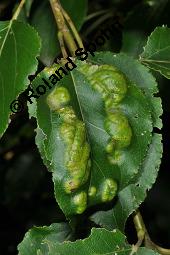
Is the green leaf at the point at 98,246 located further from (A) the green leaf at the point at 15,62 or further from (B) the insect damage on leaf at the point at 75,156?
(A) the green leaf at the point at 15,62

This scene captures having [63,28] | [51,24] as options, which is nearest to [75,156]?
[63,28]

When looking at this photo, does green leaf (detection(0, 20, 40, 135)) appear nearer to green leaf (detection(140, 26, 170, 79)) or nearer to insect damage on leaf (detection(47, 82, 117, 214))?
insect damage on leaf (detection(47, 82, 117, 214))

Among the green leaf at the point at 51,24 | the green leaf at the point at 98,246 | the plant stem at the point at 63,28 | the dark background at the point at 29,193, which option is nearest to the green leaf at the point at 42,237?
the green leaf at the point at 98,246

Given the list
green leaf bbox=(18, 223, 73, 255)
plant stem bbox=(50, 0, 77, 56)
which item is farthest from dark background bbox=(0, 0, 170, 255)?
plant stem bbox=(50, 0, 77, 56)

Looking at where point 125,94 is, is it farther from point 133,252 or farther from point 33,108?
point 133,252

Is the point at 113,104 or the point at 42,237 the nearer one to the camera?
the point at 113,104

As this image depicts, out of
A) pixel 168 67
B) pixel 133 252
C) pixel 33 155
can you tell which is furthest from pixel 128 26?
pixel 33 155

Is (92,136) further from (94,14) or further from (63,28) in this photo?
(94,14)
